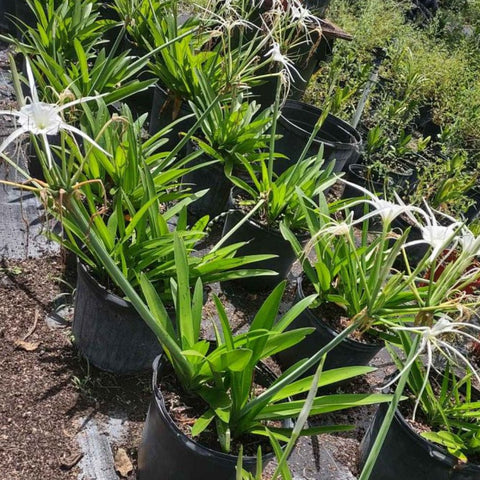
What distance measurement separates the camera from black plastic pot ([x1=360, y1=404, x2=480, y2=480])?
1623 millimetres

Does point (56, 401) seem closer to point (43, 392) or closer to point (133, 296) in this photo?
point (43, 392)

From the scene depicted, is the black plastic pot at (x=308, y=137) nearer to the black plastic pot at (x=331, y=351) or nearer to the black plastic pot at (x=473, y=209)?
the black plastic pot at (x=331, y=351)

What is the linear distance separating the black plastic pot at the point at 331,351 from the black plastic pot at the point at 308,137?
4.07 ft

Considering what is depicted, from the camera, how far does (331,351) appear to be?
1939 mm

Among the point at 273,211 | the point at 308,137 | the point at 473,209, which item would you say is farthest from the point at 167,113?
the point at 473,209

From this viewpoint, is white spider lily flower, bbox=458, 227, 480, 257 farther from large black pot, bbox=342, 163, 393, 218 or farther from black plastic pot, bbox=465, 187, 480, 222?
black plastic pot, bbox=465, 187, 480, 222

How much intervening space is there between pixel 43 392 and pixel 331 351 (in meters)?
0.97

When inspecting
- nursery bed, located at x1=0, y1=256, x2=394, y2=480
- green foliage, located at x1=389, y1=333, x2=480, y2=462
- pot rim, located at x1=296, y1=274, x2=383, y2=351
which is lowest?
nursery bed, located at x1=0, y1=256, x2=394, y2=480

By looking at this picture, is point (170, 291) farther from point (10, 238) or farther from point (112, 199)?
point (10, 238)

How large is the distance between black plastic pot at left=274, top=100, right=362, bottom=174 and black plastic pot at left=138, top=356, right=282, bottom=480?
1928 mm

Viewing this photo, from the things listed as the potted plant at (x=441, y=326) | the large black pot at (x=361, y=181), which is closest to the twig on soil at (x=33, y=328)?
the potted plant at (x=441, y=326)

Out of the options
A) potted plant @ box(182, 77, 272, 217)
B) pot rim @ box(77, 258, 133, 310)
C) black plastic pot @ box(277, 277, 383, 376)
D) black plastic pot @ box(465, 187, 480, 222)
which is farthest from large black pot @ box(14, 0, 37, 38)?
black plastic pot @ box(465, 187, 480, 222)

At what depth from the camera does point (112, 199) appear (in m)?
2.12

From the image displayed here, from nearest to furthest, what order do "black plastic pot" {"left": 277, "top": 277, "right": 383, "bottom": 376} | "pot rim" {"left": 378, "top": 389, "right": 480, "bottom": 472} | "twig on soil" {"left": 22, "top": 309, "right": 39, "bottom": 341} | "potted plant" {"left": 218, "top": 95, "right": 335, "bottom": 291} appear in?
"pot rim" {"left": 378, "top": 389, "right": 480, "bottom": 472}, "twig on soil" {"left": 22, "top": 309, "right": 39, "bottom": 341}, "black plastic pot" {"left": 277, "top": 277, "right": 383, "bottom": 376}, "potted plant" {"left": 218, "top": 95, "right": 335, "bottom": 291}
